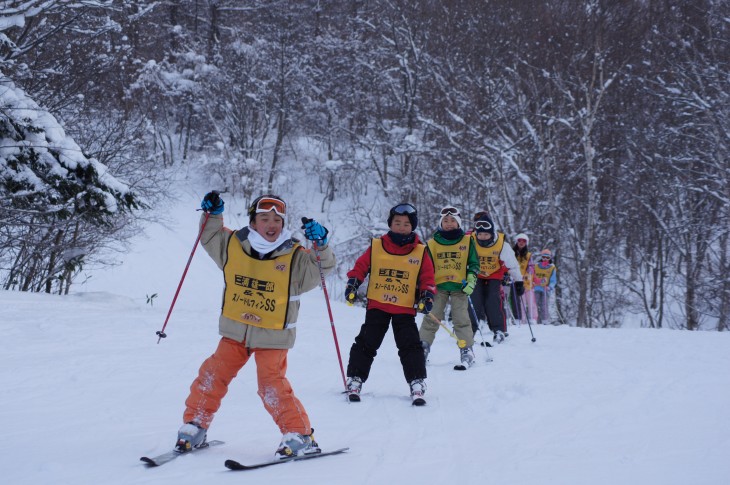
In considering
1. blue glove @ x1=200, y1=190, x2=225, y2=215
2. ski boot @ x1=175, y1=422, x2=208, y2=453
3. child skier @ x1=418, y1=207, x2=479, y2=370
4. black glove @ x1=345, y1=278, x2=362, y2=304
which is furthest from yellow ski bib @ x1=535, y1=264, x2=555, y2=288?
ski boot @ x1=175, y1=422, x2=208, y2=453

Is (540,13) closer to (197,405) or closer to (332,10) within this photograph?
(332,10)

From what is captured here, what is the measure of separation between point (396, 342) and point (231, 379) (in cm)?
204

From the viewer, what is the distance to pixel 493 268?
28.4ft

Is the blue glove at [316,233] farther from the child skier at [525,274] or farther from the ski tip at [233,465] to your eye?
the child skier at [525,274]

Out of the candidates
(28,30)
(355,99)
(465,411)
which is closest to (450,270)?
(465,411)

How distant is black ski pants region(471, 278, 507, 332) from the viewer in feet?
28.6

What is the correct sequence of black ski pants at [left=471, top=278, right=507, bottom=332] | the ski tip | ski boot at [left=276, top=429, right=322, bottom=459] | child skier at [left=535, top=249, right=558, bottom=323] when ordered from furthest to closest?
child skier at [left=535, top=249, right=558, bottom=323]
black ski pants at [left=471, top=278, right=507, bottom=332]
ski boot at [left=276, top=429, right=322, bottom=459]
the ski tip

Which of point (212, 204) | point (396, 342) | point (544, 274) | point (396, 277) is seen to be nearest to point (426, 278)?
point (396, 277)

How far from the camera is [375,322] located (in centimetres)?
544

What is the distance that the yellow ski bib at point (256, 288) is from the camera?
12.3ft

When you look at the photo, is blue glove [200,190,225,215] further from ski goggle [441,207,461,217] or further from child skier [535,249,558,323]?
child skier [535,249,558,323]

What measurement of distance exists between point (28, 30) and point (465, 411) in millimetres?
10216

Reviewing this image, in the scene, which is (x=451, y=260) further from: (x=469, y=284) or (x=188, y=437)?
(x=188, y=437)

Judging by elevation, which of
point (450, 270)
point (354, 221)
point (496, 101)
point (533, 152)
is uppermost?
point (496, 101)
